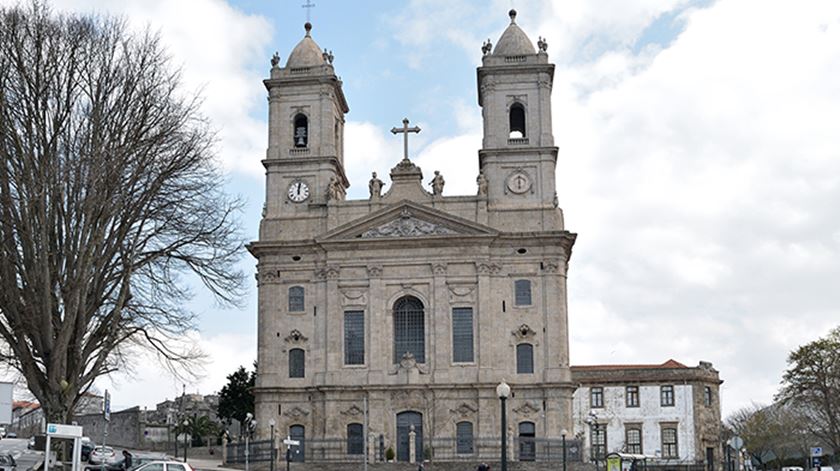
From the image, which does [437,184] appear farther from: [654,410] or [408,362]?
[654,410]

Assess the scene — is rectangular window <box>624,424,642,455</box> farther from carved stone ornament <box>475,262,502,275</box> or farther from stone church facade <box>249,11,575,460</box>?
carved stone ornament <box>475,262,502,275</box>

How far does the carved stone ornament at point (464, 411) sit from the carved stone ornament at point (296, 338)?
8.35m

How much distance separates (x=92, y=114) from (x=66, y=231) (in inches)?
123

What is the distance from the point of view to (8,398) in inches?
990

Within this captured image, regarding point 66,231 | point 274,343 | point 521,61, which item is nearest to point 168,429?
point 274,343

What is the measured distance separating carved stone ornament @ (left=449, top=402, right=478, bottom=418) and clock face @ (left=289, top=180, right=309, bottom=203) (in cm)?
1368

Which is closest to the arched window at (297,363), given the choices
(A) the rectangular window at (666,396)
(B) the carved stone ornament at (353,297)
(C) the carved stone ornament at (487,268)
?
(B) the carved stone ornament at (353,297)

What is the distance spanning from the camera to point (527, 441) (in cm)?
5419

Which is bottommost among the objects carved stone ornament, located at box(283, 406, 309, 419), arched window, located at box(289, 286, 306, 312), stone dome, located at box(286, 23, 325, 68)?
carved stone ornament, located at box(283, 406, 309, 419)

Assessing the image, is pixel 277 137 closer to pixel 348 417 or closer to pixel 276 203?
pixel 276 203

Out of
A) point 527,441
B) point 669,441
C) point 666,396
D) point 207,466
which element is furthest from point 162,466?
point 666,396

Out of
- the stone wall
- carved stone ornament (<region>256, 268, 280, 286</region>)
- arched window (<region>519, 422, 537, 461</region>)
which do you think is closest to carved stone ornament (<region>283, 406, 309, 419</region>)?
carved stone ornament (<region>256, 268, 280, 286</region>)

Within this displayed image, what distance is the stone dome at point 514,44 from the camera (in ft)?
199

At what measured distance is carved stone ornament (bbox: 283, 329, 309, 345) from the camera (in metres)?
58.0
